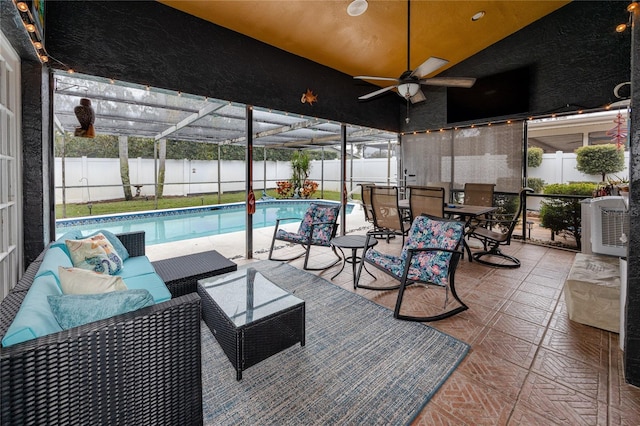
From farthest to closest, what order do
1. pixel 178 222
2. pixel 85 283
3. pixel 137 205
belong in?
pixel 137 205
pixel 178 222
pixel 85 283

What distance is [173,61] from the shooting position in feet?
11.5

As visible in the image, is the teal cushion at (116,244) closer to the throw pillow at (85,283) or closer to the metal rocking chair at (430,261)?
the throw pillow at (85,283)

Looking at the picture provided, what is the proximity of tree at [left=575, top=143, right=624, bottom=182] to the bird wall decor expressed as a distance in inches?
292

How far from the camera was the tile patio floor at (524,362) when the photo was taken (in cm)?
166

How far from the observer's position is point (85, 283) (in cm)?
164

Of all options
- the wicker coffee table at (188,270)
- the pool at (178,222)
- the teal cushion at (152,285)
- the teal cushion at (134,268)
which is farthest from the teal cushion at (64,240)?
the pool at (178,222)

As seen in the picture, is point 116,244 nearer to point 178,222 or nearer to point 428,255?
point 428,255


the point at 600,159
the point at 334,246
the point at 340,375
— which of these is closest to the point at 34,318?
the point at 340,375

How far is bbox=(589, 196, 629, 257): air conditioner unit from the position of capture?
10.3 ft

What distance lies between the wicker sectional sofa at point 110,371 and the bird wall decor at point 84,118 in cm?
202

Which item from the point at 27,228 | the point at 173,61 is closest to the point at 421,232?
the point at 173,61

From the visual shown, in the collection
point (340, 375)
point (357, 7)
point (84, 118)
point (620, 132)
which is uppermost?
point (357, 7)

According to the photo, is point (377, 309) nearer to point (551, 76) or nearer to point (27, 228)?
point (27, 228)

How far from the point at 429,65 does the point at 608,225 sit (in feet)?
8.47
